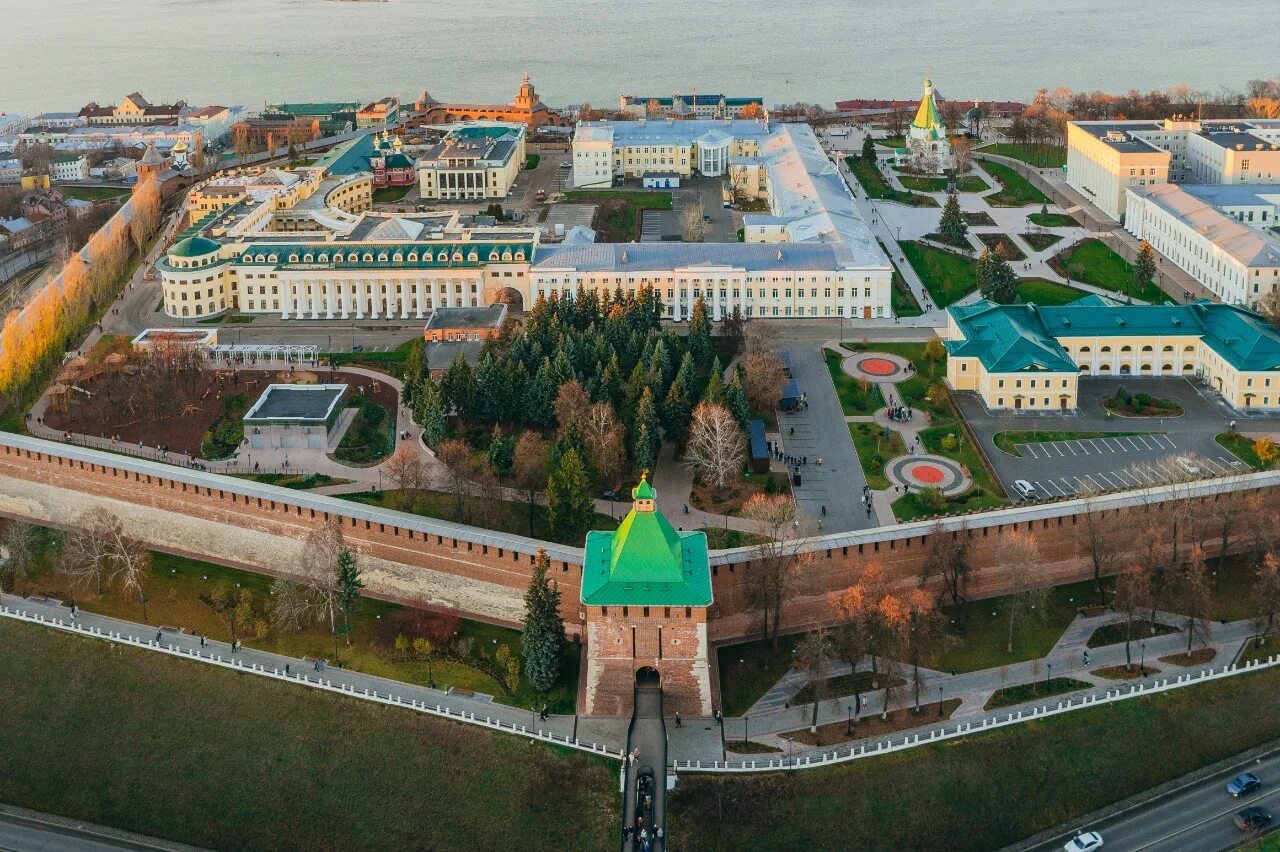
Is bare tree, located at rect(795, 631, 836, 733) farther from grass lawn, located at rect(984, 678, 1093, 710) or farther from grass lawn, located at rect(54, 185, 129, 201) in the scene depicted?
grass lawn, located at rect(54, 185, 129, 201)

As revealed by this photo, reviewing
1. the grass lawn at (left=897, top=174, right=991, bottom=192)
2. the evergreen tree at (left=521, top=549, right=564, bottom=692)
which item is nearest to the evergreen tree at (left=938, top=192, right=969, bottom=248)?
the grass lawn at (left=897, top=174, right=991, bottom=192)

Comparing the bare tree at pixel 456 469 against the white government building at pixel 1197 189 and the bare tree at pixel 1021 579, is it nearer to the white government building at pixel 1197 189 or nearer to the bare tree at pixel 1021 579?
the bare tree at pixel 1021 579

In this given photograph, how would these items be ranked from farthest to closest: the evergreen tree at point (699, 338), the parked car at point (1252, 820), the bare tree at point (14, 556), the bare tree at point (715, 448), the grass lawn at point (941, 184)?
the grass lawn at point (941, 184) → the evergreen tree at point (699, 338) → the bare tree at point (715, 448) → the bare tree at point (14, 556) → the parked car at point (1252, 820)

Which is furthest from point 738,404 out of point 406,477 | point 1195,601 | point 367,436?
point 1195,601

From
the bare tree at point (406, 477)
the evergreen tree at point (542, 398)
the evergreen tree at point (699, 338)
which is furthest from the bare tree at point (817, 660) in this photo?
the evergreen tree at point (699, 338)

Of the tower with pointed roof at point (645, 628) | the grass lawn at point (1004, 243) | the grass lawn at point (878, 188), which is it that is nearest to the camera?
the tower with pointed roof at point (645, 628)

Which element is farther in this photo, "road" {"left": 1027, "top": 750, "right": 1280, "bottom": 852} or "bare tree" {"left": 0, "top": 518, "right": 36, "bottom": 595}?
"bare tree" {"left": 0, "top": 518, "right": 36, "bottom": 595}
